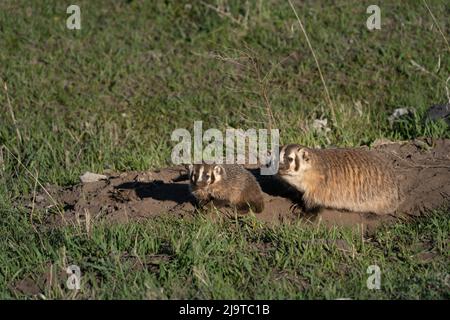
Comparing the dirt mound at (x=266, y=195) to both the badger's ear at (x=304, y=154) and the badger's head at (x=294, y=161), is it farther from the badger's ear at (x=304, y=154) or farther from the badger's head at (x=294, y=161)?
the badger's ear at (x=304, y=154)

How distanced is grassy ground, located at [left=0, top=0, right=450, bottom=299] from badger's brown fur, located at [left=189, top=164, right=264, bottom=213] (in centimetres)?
35

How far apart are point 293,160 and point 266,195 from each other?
0.62 metres

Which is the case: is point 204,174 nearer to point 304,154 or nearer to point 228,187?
point 228,187

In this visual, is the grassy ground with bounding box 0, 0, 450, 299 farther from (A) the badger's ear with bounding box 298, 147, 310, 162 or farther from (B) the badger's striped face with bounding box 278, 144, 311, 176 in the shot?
(A) the badger's ear with bounding box 298, 147, 310, 162

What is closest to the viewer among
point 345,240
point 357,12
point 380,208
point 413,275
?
point 413,275

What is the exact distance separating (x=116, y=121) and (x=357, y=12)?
357 cm

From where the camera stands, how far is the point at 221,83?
30.9ft

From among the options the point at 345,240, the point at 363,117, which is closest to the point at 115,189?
the point at 345,240

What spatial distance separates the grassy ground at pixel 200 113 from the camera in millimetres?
5430

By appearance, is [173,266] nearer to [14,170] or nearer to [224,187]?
[224,187]

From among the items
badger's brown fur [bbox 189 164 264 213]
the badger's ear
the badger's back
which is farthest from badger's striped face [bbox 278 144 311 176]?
badger's brown fur [bbox 189 164 264 213]

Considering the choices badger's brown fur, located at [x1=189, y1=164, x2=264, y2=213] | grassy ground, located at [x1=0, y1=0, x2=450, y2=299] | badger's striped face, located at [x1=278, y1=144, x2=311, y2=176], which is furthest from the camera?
badger's brown fur, located at [x1=189, y1=164, x2=264, y2=213]

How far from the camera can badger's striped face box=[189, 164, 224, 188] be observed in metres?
6.42

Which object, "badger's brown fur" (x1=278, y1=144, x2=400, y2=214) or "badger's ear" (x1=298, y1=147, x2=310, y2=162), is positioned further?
"badger's brown fur" (x1=278, y1=144, x2=400, y2=214)
